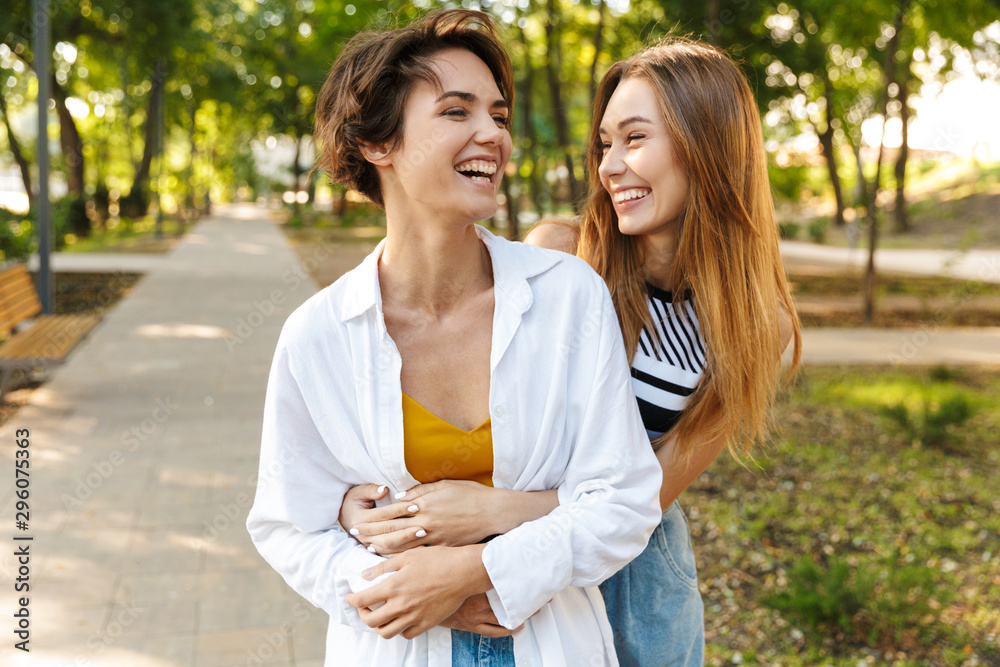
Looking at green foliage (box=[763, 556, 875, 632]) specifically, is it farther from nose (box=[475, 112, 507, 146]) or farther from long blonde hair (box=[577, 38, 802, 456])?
nose (box=[475, 112, 507, 146])

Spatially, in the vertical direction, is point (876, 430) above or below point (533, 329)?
below

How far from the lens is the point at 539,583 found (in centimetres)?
152

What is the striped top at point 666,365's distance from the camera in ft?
6.35

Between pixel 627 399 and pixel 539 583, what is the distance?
382 millimetres

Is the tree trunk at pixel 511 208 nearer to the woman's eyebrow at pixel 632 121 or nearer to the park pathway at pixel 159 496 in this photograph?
the park pathway at pixel 159 496

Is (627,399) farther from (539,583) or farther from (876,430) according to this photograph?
(876,430)

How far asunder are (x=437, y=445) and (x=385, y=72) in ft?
2.42

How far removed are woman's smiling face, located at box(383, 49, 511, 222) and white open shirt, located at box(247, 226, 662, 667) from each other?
195 millimetres

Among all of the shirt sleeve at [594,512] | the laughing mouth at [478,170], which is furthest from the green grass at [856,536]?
the laughing mouth at [478,170]

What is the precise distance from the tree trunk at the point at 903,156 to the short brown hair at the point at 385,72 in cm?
1196

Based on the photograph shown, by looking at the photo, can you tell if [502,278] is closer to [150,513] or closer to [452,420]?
[452,420]

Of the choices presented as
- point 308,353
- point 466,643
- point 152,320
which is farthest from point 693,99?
point 152,320

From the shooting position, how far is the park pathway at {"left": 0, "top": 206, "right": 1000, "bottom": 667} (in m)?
3.56

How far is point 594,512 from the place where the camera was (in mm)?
1560
